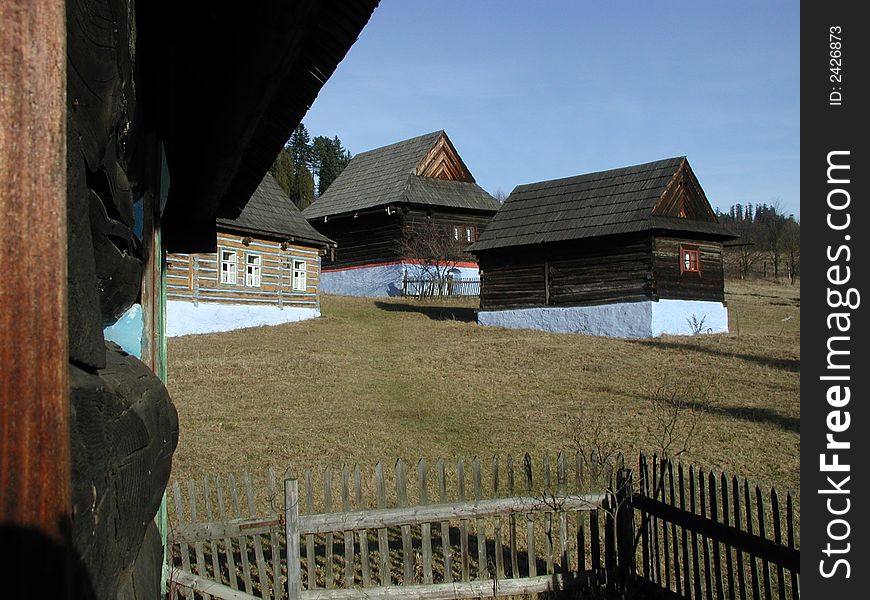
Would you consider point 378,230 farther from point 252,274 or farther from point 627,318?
point 627,318

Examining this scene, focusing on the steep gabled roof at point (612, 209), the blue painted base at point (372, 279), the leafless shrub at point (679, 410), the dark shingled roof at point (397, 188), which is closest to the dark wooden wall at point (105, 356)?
the leafless shrub at point (679, 410)

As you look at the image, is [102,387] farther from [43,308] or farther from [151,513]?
[151,513]

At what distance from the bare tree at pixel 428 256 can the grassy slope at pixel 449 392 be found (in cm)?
895

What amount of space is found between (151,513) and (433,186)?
36439mm

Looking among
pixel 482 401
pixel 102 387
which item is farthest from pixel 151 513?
pixel 482 401

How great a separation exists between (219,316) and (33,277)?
23.4 meters

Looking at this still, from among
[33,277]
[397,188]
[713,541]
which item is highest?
[397,188]

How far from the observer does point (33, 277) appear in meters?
0.94

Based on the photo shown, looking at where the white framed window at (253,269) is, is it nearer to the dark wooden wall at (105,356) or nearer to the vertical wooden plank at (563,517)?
the vertical wooden plank at (563,517)

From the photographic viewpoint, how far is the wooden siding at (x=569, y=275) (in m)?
23.6

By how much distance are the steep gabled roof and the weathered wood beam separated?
23.3 metres

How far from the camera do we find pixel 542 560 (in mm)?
6840

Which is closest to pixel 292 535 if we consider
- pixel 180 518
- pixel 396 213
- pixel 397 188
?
pixel 180 518

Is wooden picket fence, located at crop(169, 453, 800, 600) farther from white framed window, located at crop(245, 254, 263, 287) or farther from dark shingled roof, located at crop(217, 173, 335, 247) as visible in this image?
A: white framed window, located at crop(245, 254, 263, 287)
